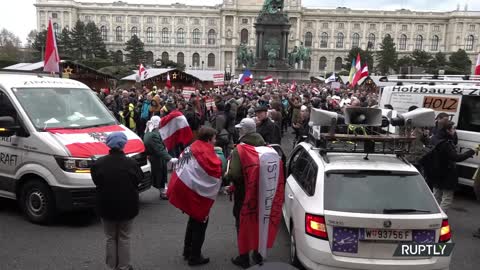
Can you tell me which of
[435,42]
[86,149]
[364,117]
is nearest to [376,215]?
[364,117]

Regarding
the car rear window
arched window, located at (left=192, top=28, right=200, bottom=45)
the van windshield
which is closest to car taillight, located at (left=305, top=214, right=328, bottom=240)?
the car rear window

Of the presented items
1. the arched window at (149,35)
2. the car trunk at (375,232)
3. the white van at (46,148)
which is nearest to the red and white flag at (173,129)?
the white van at (46,148)

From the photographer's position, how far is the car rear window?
14.8ft

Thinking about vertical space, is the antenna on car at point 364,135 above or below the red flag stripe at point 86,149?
above

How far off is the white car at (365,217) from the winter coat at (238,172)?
76 cm

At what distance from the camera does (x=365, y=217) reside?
4.35 metres

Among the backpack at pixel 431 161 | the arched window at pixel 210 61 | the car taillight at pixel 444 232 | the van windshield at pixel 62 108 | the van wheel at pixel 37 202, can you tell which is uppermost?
the arched window at pixel 210 61

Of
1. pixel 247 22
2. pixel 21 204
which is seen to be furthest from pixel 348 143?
pixel 247 22

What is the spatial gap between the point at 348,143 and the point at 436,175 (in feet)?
7.12

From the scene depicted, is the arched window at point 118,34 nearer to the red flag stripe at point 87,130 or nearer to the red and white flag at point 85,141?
the red flag stripe at point 87,130

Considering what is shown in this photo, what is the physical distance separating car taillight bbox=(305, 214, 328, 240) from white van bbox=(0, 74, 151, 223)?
3.35 meters

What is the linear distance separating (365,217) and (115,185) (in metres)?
2.57

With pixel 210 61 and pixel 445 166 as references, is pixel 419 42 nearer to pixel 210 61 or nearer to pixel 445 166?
pixel 210 61

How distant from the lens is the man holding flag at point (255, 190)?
5.15 m
